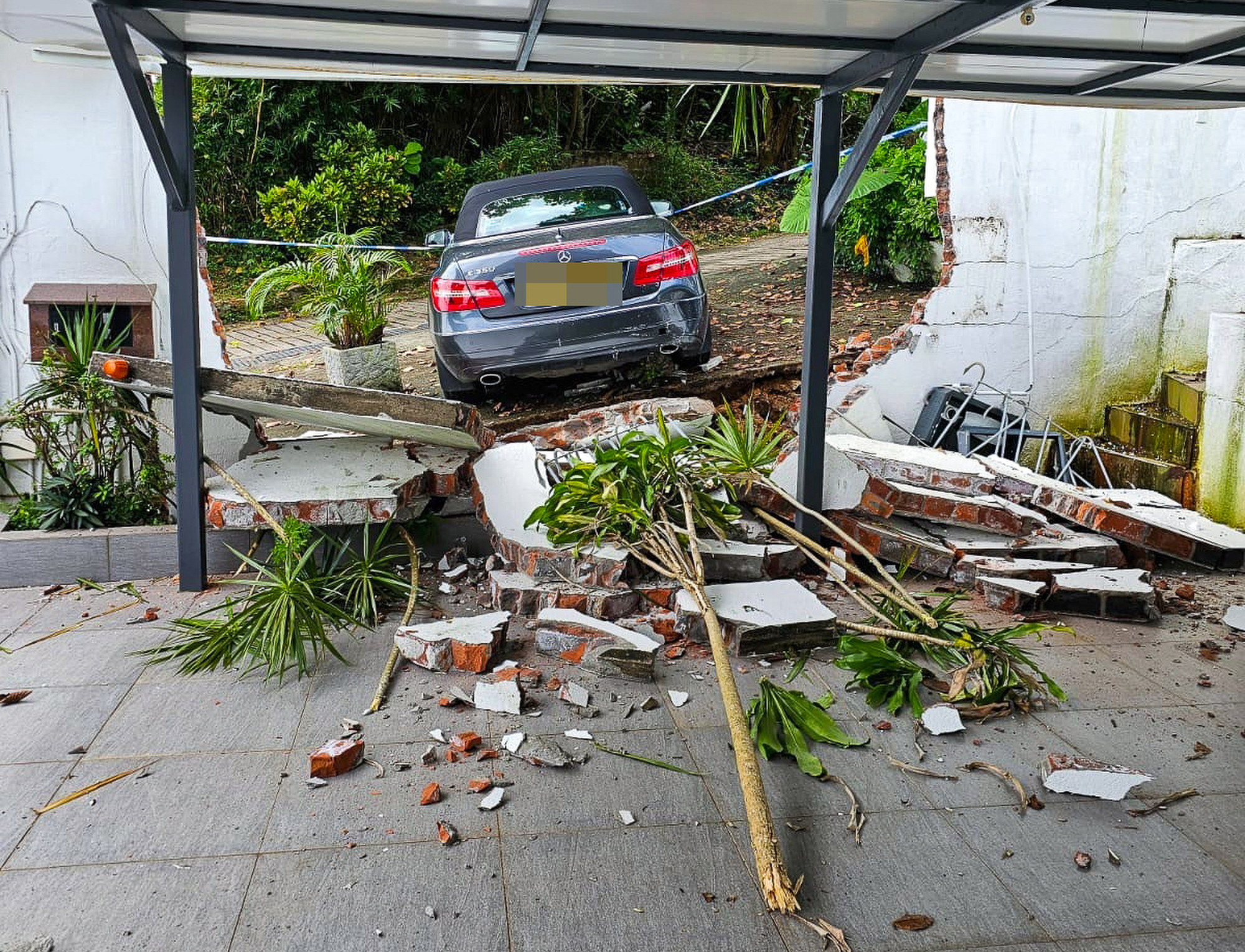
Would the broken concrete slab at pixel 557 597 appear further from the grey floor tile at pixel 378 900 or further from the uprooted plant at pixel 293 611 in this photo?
the grey floor tile at pixel 378 900

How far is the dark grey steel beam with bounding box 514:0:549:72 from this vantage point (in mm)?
4191

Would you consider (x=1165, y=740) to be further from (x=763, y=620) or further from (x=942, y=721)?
(x=763, y=620)

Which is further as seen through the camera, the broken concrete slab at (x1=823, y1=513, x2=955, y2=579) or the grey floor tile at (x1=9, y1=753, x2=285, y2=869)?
the broken concrete slab at (x1=823, y1=513, x2=955, y2=579)

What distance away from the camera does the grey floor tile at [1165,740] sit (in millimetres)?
3494

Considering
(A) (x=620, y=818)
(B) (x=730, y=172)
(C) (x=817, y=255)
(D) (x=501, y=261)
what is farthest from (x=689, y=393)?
(B) (x=730, y=172)

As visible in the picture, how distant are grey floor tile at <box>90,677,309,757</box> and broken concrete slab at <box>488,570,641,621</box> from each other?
110cm

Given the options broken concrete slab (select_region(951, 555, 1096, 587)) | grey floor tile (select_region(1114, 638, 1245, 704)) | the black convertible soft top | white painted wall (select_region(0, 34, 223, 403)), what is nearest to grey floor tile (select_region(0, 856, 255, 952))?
grey floor tile (select_region(1114, 638, 1245, 704))

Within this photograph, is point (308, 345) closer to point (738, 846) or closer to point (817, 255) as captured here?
point (817, 255)

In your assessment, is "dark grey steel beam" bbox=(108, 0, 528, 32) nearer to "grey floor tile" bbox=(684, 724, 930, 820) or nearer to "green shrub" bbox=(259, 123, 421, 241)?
"grey floor tile" bbox=(684, 724, 930, 820)

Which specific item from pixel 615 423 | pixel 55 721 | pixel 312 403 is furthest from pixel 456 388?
pixel 55 721

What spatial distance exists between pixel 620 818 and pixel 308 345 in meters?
9.29

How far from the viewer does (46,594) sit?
530 centimetres

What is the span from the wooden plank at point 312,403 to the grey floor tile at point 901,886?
123 inches

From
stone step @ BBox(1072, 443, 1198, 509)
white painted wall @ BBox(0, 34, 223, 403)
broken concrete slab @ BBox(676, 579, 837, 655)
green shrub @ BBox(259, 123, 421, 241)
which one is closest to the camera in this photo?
broken concrete slab @ BBox(676, 579, 837, 655)
